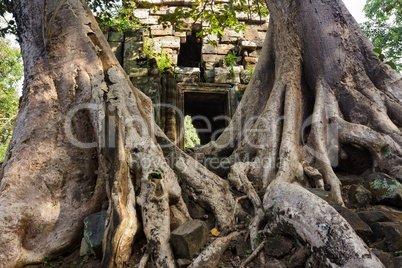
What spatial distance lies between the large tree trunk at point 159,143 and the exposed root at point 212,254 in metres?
0.02

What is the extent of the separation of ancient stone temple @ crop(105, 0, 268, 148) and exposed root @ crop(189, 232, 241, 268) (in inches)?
165

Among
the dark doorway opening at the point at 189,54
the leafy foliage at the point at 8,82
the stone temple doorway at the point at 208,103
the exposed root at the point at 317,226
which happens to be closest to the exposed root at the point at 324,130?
the exposed root at the point at 317,226

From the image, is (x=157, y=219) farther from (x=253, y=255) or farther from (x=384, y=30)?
(x=384, y=30)

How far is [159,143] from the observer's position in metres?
2.75

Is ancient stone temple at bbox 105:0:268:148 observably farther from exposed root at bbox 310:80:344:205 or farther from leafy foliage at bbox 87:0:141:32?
exposed root at bbox 310:80:344:205

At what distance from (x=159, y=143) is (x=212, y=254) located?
133 centimetres

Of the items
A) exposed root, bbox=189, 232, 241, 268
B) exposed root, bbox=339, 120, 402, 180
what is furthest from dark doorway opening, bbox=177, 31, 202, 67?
exposed root, bbox=189, 232, 241, 268

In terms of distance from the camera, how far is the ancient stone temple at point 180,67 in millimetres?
6129

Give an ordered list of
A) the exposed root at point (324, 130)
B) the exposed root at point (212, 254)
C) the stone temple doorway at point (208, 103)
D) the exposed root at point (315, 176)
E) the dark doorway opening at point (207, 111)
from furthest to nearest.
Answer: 1. the dark doorway opening at point (207, 111)
2. the stone temple doorway at point (208, 103)
3. the exposed root at point (324, 130)
4. the exposed root at point (315, 176)
5. the exposed root at point (212, 254)

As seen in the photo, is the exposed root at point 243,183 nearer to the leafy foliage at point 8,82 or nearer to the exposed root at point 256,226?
the exposed root at point 256,226

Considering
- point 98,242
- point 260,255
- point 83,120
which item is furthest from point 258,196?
point 83,120

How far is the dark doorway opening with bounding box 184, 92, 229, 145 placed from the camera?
7.01 m

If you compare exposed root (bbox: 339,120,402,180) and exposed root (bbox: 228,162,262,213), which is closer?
exposed root (bbox: 228,162,262,213)

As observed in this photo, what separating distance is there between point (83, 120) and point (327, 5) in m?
3.26
